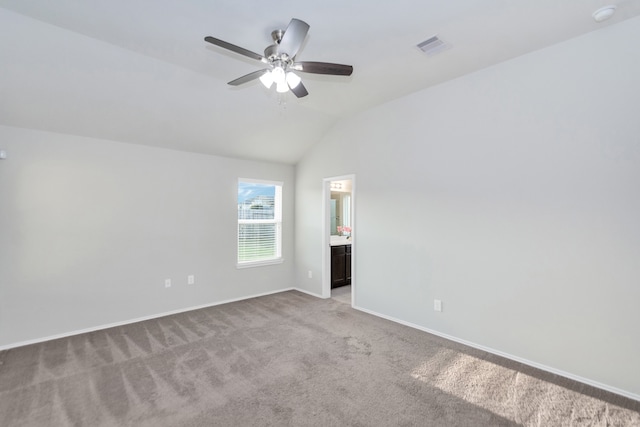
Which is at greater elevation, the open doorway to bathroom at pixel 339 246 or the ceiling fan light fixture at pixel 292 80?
the ceiling fan light fixture at pixel 292 80

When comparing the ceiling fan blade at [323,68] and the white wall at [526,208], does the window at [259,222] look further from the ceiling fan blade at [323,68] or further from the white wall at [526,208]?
the ceiling fan blade at [323,68]

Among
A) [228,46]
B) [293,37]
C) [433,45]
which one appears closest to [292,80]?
[293,37]

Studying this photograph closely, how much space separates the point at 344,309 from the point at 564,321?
A: 2.60 m

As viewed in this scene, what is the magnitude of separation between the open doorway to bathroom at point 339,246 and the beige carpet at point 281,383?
144 cm

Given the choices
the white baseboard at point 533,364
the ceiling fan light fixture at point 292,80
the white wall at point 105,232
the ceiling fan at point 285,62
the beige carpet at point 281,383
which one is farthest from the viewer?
the white wall at point 105,232

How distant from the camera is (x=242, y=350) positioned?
10.2 feet

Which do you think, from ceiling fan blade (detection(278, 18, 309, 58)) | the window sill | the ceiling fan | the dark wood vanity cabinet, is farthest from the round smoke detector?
the window sill

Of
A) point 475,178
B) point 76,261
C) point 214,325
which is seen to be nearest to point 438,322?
point 475,178

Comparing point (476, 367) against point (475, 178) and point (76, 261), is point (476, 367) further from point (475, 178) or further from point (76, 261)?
point (76, 261)

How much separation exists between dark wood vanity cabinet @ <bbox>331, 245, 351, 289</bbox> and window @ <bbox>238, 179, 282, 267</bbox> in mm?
1014

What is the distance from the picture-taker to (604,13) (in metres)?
2.21

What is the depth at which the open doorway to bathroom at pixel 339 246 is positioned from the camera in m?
4.77

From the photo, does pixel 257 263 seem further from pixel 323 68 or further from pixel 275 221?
pixel 323 68

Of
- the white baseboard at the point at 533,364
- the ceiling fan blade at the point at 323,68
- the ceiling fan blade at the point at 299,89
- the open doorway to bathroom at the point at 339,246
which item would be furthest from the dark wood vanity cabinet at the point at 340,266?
the ceiling fan blade at the point at 323,68
